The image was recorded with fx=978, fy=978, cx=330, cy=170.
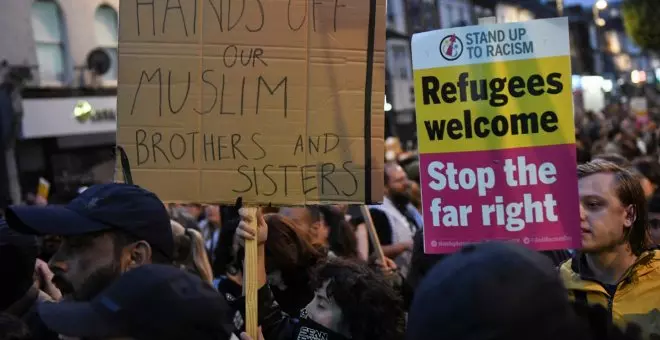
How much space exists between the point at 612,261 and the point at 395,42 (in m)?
33.5

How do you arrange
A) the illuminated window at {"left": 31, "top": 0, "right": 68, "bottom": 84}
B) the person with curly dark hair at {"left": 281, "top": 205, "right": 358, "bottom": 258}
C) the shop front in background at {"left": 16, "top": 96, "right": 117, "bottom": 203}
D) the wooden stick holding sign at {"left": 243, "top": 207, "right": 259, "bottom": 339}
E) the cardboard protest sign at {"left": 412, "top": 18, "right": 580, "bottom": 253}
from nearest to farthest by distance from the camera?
the wooden stick holding sign at {"left": 243, "top": 207, "right": 259, "bottom": 339}
the cardboard protest sign at {"left": 412, "top": 18, "right": 580, "bottom": 253}
the person with curly dark hair at {"left": 281, "top": 205, "right": 358, "bottom": 258}
the shop front in background at {"left": 16, "top": 96, "right": 117, "bottom": 203}
the illuminated window at {"left": 31, "top": 0, "right": 68, "bottom": 84}

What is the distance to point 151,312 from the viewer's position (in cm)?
219

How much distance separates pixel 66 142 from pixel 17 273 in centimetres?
1674

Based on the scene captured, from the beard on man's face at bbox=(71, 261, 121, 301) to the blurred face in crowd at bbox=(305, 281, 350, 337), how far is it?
0.88 metres

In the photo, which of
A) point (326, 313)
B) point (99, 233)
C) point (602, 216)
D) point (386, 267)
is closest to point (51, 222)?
point (99, 233)

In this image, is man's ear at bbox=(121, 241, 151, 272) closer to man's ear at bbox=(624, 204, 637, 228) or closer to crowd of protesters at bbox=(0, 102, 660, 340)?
crowd of protesters at bbox=(0, 102, 660, 340)

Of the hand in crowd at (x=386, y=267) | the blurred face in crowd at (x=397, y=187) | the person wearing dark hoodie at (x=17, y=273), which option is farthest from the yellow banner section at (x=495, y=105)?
the blurred face in crowd at (x=397, y=187)

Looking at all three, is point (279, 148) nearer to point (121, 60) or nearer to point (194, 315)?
point (121, 60)

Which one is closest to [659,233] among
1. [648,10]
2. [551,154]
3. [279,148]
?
[551,154]

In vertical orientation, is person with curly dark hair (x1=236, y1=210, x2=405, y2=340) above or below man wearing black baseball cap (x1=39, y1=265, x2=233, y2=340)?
below

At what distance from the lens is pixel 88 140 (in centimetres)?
2044

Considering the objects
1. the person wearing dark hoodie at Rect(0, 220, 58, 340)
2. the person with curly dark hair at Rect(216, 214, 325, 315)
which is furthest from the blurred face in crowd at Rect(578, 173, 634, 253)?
the person wearing dark hoodie at Rect(0, 220, 58, 340)

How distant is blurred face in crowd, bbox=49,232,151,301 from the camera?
2.87 m

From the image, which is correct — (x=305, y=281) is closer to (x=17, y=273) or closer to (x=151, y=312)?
(x=17, y=273)
